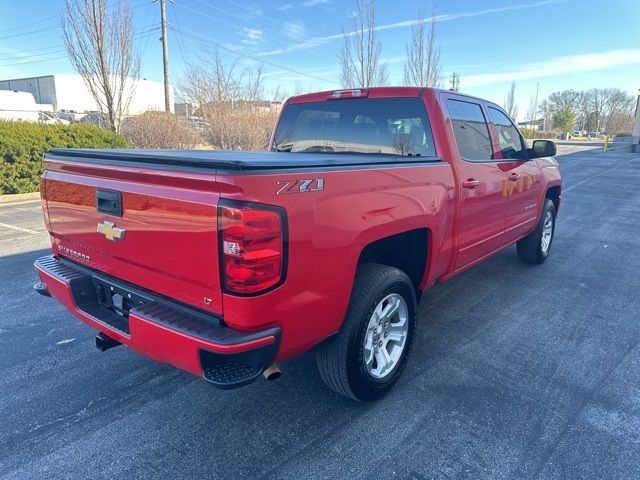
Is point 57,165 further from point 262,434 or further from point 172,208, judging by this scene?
point 262,434

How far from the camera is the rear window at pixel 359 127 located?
11.6ft

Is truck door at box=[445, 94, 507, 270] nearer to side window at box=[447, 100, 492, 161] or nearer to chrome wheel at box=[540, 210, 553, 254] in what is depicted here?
side window at box=[447, 100, 492, 161]

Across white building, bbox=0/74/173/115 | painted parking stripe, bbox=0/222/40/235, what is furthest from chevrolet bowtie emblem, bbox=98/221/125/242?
white building, bbox=0/74/173/115

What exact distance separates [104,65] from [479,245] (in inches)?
561

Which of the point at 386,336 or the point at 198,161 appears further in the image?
the point at 386,336

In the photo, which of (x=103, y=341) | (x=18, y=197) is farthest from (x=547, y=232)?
(x=18, y=197)

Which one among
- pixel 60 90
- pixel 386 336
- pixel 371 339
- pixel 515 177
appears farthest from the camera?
pixel 60 90

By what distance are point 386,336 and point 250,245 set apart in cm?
141

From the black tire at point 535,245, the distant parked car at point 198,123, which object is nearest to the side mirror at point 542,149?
the black tire at point 535,245

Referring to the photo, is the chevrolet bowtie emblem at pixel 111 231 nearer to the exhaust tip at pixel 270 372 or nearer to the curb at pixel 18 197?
the exhaust tip at pixel 270 372

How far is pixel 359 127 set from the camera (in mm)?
3820

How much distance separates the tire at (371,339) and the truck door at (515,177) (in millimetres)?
2050

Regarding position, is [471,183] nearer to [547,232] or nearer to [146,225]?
[146,225]

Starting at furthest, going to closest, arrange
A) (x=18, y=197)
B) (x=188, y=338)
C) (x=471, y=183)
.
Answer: (x=18, y=197) < (x=471, y=183) < (x=188, y=338)
